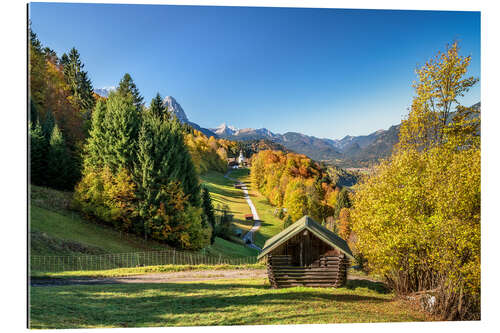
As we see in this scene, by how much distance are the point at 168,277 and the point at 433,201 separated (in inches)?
338

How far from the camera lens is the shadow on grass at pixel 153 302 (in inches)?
234

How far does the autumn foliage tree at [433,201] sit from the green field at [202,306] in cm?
108

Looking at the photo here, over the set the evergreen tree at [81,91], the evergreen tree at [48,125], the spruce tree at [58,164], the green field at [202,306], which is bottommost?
the green field at [202,306]

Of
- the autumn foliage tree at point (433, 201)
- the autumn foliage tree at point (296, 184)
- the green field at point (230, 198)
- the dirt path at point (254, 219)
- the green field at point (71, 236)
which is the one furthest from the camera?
the green field at point (230, 198)

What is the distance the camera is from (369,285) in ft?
30.3

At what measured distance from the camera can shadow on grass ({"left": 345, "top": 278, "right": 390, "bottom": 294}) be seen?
874 cm

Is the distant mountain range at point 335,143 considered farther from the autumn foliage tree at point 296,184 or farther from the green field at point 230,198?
the green field at point 230,198

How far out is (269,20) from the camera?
7.89 meters

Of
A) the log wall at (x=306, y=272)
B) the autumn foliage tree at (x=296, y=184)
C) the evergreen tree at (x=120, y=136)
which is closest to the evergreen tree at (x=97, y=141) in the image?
the evergreen tree at (x=120, y=136)

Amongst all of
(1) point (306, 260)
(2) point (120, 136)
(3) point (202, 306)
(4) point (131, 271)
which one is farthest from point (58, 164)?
(1) point (306, 260)

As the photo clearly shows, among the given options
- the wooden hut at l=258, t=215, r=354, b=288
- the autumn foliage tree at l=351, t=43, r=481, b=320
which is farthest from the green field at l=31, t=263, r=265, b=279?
the autumn foliage tree at l=351, t=43, r=481, b=320

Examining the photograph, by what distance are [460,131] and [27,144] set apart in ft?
36.0

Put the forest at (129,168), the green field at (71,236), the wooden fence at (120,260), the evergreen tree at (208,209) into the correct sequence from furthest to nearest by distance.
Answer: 1. the evergreen tree at (208,209)
2. the forest at (129,168)
3. the green field at (71,236)
4. the wooden fence at (120,260)
